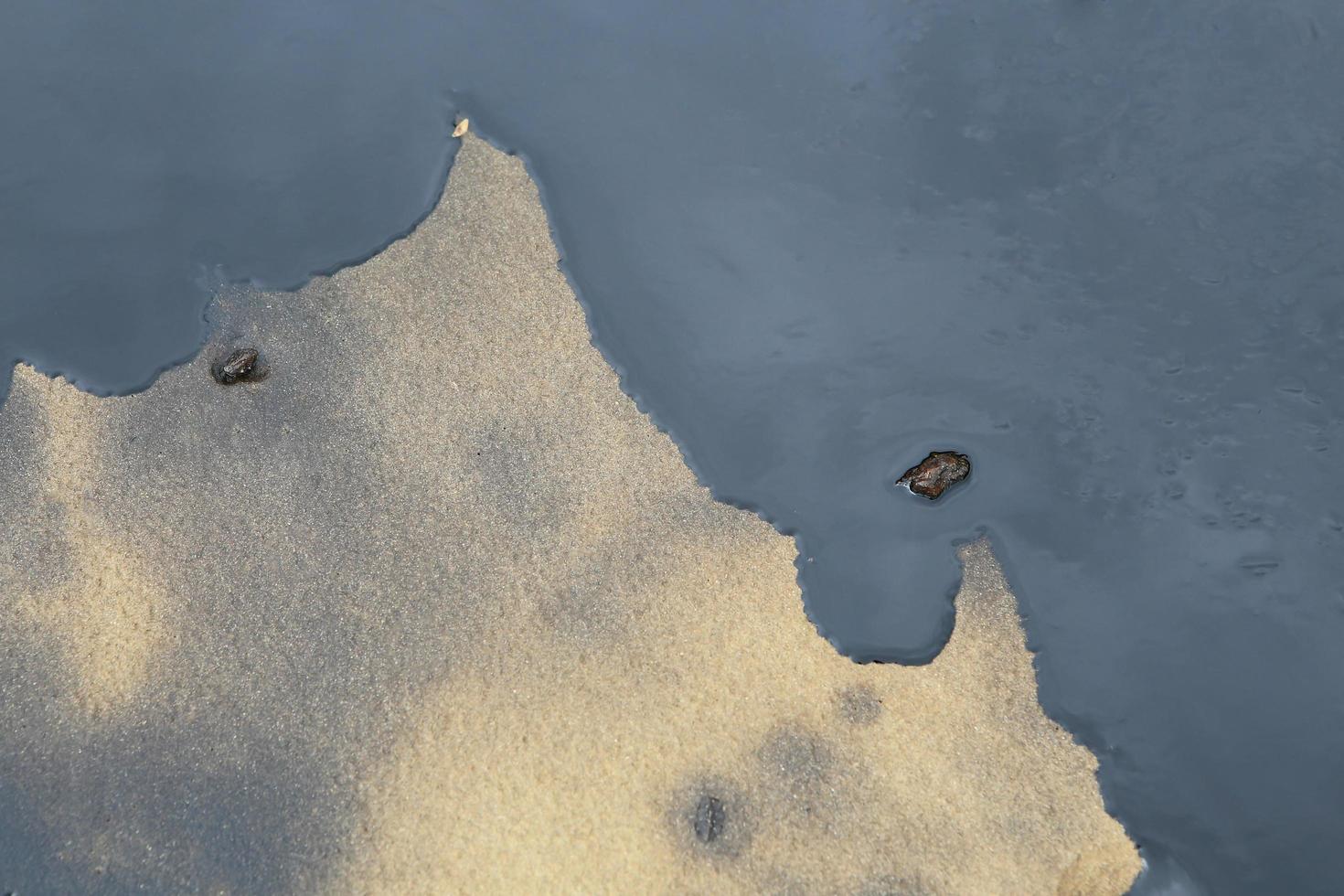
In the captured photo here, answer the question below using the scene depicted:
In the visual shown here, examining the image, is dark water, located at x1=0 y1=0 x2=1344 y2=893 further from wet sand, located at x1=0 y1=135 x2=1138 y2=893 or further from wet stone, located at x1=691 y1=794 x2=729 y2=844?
wet stone, located at x1=691 y1=794 x2=729 y2=844

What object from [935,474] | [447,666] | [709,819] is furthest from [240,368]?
[935,474]

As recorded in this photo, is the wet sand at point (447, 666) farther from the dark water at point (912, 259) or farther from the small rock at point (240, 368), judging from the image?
the dark water at point (912, 259)

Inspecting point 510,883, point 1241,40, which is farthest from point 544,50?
point 510,883

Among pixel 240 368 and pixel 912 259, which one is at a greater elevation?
pixel 912 259

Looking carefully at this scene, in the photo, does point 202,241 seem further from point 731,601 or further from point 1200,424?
point 1200,424

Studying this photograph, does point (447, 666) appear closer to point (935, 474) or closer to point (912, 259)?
point (935, 474)

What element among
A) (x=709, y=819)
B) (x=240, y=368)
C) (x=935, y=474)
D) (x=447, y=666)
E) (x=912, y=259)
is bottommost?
(x=709, y=819)

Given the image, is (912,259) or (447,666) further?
(912,259)
